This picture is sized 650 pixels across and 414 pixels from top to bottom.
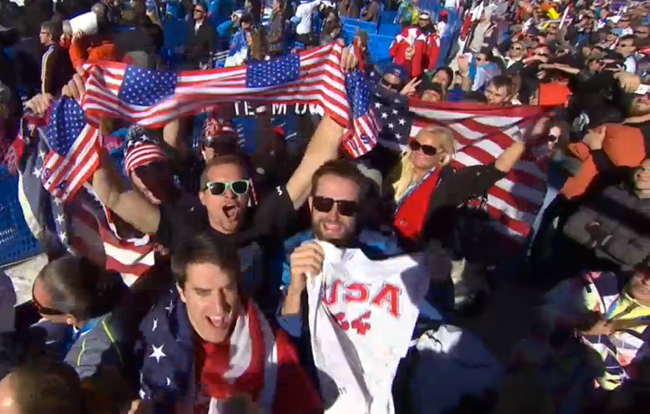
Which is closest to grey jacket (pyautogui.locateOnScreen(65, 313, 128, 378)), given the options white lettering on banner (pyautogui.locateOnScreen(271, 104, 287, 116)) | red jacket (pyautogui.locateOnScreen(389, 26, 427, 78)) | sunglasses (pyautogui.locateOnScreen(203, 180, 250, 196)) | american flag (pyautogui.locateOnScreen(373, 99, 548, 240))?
sunglasses (pyautogui.locateOnScreen(203, 180, 250, 196))

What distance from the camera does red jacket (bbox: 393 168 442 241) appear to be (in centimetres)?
374

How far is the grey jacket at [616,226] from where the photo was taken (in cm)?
421

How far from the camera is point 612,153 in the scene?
458 centimetres

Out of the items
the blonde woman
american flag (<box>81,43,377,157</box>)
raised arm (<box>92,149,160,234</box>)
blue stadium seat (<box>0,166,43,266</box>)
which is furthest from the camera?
blue stadium seat (<box>0,166,43,266</box>)

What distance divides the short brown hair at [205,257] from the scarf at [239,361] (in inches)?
8.5

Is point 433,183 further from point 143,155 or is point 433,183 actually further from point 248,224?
point 143,155

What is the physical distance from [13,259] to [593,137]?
540 cm

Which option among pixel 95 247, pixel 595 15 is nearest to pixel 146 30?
pixel 95 247

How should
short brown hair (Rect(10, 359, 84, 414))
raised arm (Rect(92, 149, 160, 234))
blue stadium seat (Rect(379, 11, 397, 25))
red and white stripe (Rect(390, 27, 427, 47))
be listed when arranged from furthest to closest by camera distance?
1. blue stadium seat (Rect(379, 11, 397, 25))
2. red and white stripe (Rect(390, 27, 427, 47))
3. raised arm (Rect(92, 149, 160, 234))
4. short brown hair (Rect(10, 359, 84, 414))

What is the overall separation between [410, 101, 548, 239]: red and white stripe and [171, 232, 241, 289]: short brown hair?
255cm

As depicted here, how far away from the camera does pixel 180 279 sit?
247 cm

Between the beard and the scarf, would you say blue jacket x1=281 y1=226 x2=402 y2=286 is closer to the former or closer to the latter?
the beard

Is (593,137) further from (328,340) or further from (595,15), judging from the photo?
(595,15)

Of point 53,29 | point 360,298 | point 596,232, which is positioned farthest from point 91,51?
point 596,232
